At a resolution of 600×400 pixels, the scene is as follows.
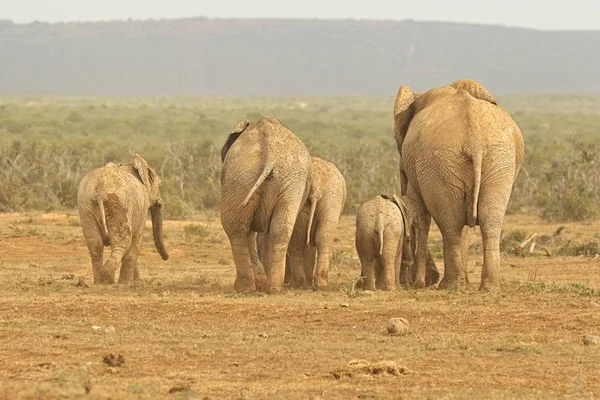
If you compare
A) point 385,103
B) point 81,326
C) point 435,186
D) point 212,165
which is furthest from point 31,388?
point 385,103

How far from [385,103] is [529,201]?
118 metres

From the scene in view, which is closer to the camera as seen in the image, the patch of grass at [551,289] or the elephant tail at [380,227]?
the patch of grass at [551,289]

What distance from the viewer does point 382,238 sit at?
1515cm

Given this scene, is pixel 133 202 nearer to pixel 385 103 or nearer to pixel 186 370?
pixel 186 370

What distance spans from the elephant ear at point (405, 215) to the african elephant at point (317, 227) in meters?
0.67

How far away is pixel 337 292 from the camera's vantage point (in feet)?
49.2

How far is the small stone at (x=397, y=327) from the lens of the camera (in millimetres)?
11602

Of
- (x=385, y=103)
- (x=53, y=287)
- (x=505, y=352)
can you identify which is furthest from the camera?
(x=385, y=103)

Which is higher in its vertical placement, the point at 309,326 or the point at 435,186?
the point at 435,186

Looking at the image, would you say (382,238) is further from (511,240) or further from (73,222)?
(73,222)

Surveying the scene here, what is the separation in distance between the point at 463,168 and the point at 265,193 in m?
2.18

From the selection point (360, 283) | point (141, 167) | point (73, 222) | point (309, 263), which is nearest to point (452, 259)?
point (360, 283)

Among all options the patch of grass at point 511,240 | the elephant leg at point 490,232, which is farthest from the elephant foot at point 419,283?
the patch of grass at point 511,240

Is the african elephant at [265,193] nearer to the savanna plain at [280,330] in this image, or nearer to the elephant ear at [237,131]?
the elephant ear at [237,131]
